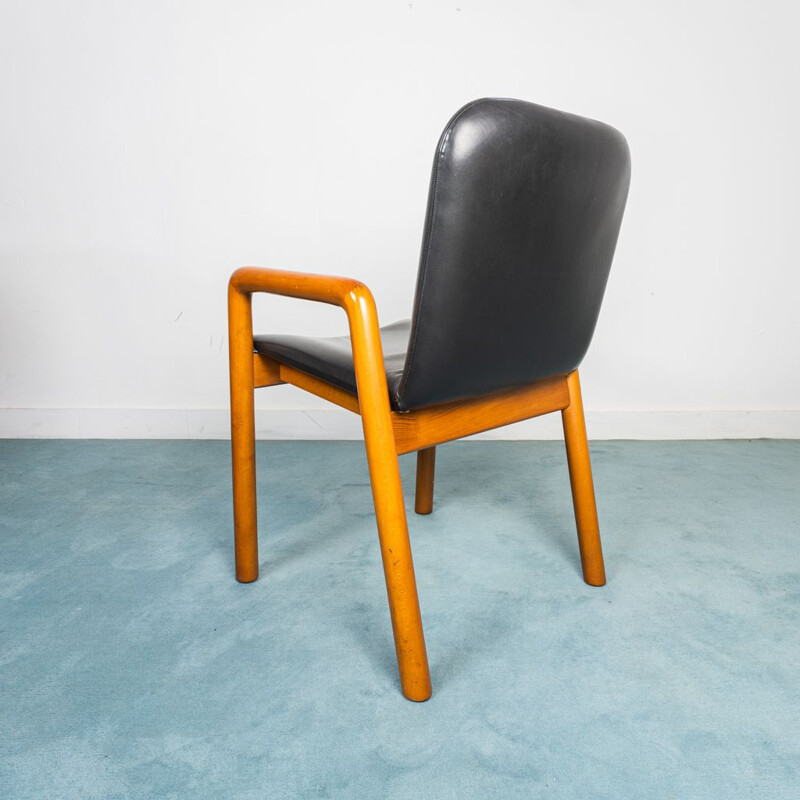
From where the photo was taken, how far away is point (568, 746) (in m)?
0.81

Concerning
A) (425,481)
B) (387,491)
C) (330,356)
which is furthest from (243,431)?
(425,481)

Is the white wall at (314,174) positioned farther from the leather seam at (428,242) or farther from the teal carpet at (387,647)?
the leather seam at (428,242)

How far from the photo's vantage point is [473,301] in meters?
0.84

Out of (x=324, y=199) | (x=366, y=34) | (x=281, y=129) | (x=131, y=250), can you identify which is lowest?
(x=131, y=250)

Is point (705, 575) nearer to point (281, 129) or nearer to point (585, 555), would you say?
point (585, 555)

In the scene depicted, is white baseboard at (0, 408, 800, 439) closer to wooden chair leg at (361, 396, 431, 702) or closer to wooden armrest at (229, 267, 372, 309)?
wooden armrest at (229, 267, 372, 309)

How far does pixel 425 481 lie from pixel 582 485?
0.40 metres

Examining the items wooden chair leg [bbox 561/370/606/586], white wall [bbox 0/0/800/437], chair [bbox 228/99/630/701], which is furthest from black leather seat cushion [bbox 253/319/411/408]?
white wall [bbox 0/0/800/437]

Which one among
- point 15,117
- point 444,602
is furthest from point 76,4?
point 444,602

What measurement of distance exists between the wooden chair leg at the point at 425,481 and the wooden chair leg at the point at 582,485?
343 millimetres

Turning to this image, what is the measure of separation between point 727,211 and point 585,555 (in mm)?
1433

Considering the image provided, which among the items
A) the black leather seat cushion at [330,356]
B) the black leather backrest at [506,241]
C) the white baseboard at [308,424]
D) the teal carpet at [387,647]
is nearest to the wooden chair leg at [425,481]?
the teal carpet at [387,647]

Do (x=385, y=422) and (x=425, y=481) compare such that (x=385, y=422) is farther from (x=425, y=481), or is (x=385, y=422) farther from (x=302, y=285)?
(x=425, y=481)

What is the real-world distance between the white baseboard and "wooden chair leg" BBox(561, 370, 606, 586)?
3.14 ft
